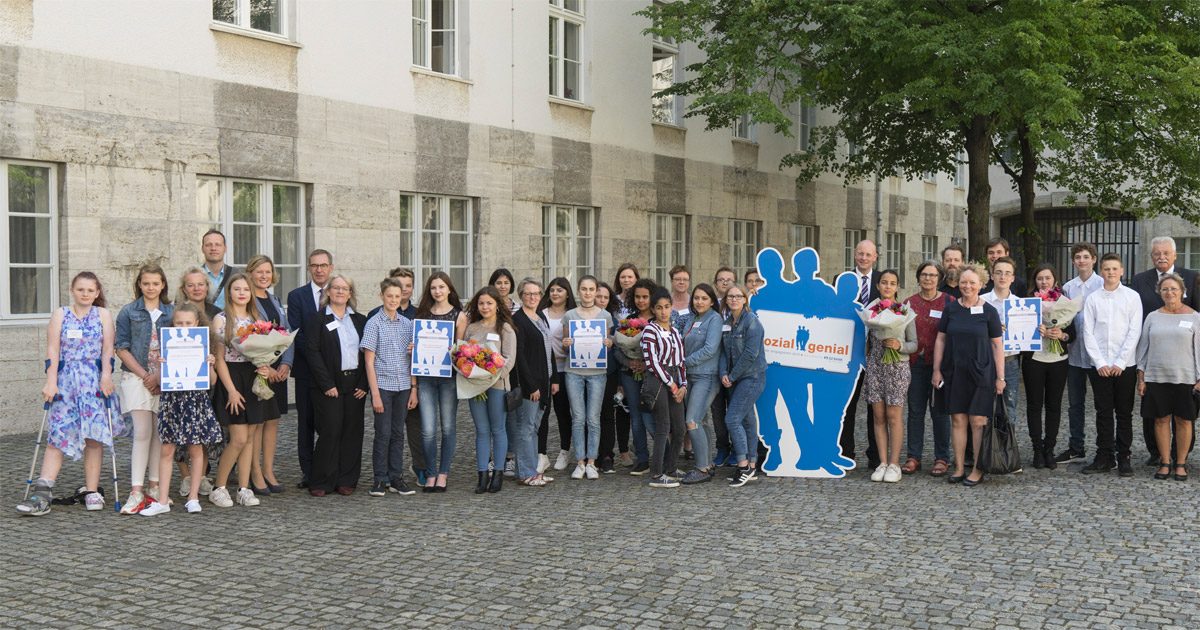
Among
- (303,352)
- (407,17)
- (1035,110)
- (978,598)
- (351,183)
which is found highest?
(407,17)

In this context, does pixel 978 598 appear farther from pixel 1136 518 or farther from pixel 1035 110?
pixel 1035 110

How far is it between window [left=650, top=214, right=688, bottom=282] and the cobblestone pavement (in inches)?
489

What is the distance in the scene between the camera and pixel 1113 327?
10.5m

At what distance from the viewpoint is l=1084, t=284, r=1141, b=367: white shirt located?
10.5m

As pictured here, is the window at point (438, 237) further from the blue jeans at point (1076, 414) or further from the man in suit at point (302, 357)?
the blue jeans at point (1076, 414)

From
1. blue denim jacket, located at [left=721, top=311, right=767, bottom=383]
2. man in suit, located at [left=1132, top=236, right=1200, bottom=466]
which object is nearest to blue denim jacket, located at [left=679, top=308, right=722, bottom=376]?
blue denim jacket, located at [left=721, top=311, right=767, bottom=383]

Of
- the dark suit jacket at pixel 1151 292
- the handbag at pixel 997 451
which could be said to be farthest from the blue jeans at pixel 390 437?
the dark suit jacket at pixel 1151 292

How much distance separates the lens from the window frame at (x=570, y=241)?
19469 mm

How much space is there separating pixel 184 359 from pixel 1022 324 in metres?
6.66

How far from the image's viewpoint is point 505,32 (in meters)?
18.3

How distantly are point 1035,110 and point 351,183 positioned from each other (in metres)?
8.94

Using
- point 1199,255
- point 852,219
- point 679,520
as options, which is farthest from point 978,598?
point 1199,255


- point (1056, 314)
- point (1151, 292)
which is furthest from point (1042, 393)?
point (1151, 292)

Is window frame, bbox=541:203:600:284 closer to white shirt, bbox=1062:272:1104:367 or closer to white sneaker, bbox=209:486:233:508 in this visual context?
white shirt, bbox=1062:272:1104:367
